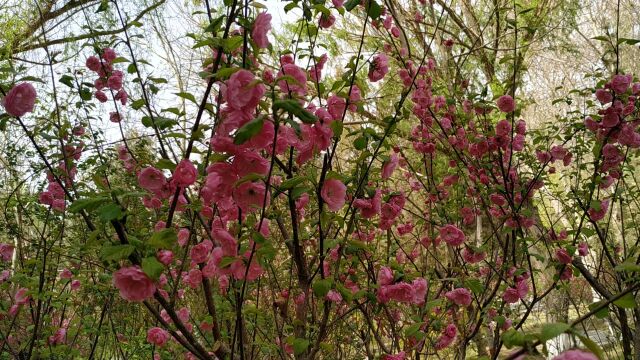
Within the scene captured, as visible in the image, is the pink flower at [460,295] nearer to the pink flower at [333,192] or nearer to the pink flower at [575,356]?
the pink flower at [333,192]

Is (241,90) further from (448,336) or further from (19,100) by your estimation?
(448,336)

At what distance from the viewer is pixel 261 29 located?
4.35ft

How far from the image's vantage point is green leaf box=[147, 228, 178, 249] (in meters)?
1.24

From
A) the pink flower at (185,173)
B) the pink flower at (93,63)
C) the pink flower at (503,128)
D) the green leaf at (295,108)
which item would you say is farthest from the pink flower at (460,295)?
the pink flower at (93,63)

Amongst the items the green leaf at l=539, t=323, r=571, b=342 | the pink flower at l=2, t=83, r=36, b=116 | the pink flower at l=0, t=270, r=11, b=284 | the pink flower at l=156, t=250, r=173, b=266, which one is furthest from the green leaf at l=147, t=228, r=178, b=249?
the pink flower at l=0, t=270, r=11, b=284

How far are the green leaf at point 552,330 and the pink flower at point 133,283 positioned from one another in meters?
0.90

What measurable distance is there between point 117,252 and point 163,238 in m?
0.11

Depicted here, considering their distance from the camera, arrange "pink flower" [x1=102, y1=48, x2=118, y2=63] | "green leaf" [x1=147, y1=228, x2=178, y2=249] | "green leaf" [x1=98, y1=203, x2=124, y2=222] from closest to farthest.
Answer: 1. "green leaf" [x1=98, y1=203, x2=124, y2=222]
2. "green leaf" [x1=147, y1=228, x2=178, y2=249]
3. "pink flower" [x1=102, y1=48, x2=118, y2=63]

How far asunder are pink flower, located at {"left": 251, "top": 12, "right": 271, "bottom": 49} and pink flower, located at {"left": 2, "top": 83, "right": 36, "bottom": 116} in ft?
2.69

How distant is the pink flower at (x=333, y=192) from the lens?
1568 millimetres

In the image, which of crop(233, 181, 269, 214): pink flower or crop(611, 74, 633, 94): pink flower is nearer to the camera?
crop(233, 181, 269, 214): pink flower

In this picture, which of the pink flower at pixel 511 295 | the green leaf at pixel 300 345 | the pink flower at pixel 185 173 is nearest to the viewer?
the pink flower at pixel 185 173

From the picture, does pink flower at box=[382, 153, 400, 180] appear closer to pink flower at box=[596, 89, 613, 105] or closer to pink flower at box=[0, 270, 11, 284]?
pink flower at box=[596, 89, 613, 105]

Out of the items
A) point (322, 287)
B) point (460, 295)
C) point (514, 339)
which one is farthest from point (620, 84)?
point (514, 339)
